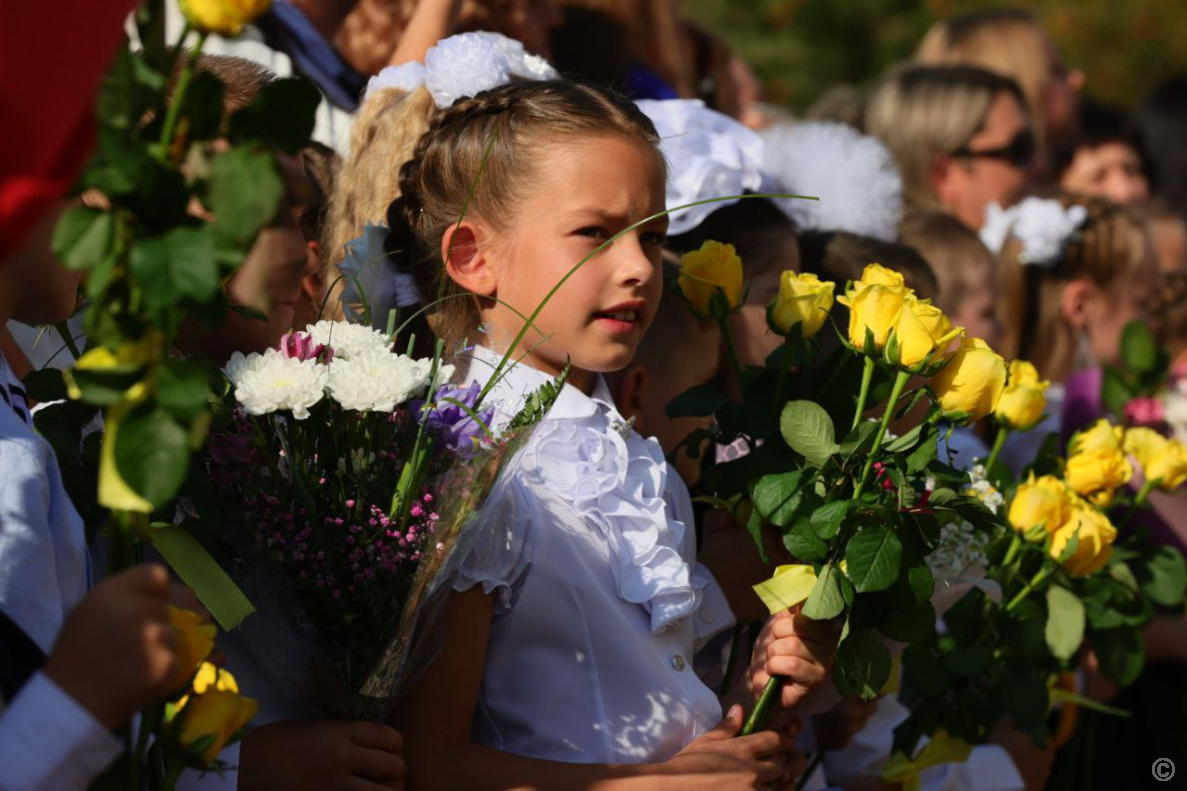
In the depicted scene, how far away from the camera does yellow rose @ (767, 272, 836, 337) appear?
235cm

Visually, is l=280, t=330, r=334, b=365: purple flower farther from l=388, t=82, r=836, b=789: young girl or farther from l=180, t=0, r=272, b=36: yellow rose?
l=180, t=0, r=272, b=36: yellow rose

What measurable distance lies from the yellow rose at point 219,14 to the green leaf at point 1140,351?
3.31 metres

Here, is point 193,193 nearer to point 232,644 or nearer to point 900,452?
point 232,644

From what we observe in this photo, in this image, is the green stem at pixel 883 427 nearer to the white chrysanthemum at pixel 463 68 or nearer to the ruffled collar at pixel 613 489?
the ruffled collar at pixel 613 489

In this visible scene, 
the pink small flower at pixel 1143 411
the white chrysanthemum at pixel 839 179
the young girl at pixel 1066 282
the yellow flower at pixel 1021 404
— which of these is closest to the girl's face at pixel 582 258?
the yellow flower at pixel 1021 404

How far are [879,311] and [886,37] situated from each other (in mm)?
11568

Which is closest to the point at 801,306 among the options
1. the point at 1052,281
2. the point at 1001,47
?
the point at 1052,281

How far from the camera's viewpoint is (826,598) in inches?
85.7

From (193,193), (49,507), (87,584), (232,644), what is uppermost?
(193,193)

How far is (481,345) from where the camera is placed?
8.02ft

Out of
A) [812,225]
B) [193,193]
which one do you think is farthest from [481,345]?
[812,225]

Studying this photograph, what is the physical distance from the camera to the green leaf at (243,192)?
134 centimetres

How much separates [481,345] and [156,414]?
1110 millimetres

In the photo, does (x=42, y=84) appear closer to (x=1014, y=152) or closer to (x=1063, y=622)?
(x=1063, y=622)
